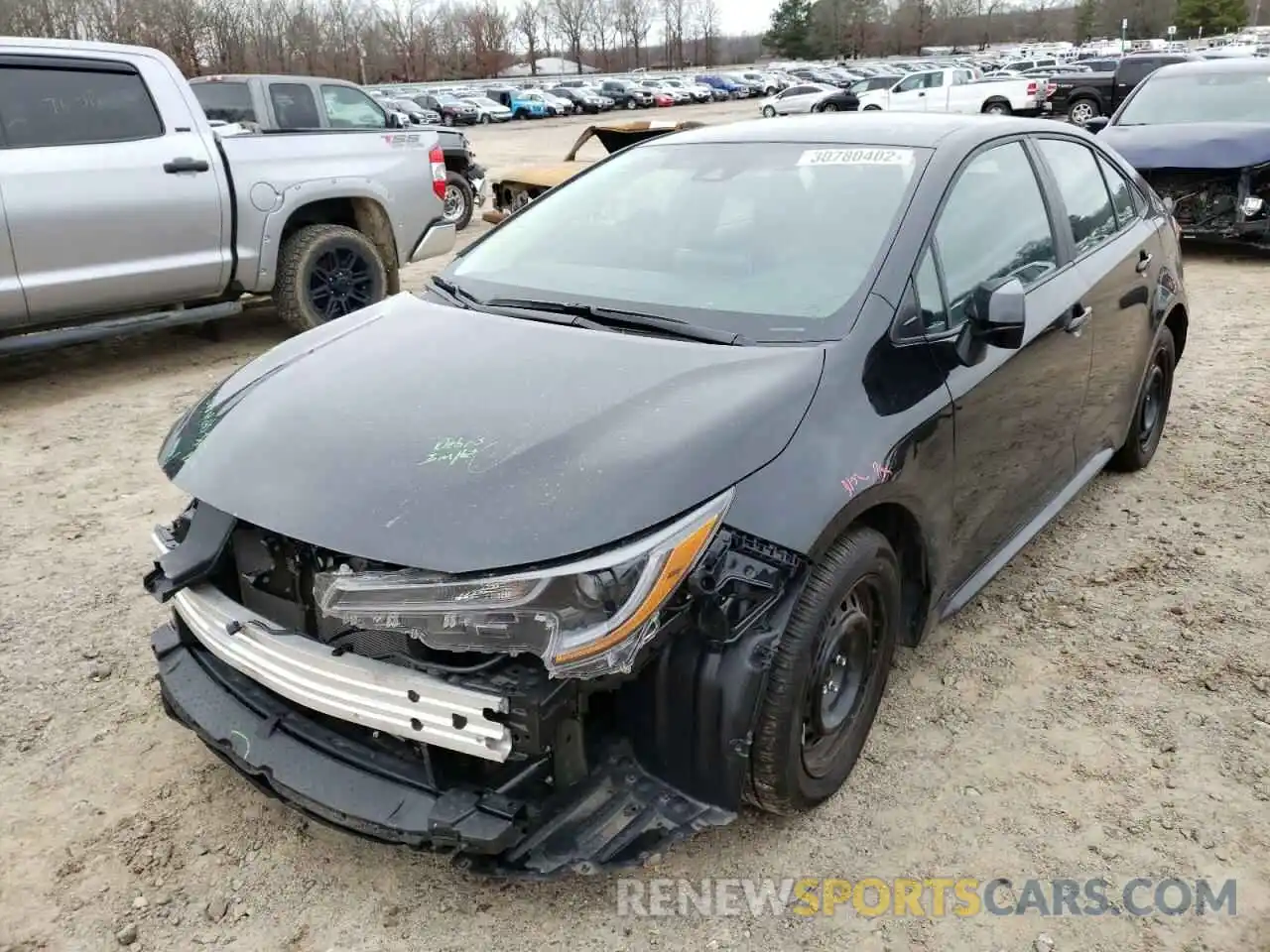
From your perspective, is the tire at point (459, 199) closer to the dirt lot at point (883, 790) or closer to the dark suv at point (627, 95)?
the dirt lot at point (883, 790)

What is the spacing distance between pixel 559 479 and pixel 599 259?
1253mm

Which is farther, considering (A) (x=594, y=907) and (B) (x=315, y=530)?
(A) (x=594, y=907)

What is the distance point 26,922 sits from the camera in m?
2.35

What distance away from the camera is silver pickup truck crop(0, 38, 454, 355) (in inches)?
225

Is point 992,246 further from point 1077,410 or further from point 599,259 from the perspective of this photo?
point 599,259

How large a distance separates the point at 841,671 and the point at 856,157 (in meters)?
1.59

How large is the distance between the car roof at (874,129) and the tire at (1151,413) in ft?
4.52

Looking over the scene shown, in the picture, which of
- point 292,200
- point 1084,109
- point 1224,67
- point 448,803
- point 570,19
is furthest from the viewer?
point 570,19

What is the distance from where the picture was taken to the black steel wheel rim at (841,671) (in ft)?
8.01

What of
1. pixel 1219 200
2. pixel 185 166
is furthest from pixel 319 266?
pixel 1219 200

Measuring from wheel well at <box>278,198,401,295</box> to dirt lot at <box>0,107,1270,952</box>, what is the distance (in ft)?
11.8

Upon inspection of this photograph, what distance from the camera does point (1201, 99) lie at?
9.91 m

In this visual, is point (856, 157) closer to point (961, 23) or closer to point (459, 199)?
point (459, 199)

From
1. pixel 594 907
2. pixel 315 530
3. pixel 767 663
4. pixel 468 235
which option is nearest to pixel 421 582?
pixel 315 530
